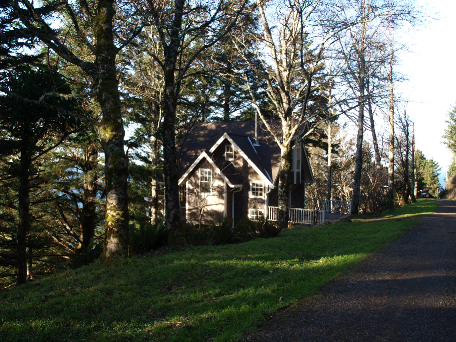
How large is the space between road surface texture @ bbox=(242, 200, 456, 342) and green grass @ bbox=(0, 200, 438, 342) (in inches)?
13.3

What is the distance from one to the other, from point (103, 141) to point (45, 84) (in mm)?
4750

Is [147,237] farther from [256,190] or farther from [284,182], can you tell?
[256,190]

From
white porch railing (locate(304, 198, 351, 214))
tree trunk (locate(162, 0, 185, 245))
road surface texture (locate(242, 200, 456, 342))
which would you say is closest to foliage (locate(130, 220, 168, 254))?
tree trunk (locate(162, 0, 185, 245))

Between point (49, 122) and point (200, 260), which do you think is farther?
point (49, 122)

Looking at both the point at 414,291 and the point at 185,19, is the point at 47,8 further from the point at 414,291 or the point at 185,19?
the point at 414,291

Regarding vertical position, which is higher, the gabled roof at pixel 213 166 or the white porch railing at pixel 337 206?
the gabled roof at pixel 213 166

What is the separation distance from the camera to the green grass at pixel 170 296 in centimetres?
461

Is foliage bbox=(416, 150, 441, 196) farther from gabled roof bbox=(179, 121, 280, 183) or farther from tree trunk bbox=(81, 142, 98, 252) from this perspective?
tree trunk bbox=(81, 142, 98, 252)

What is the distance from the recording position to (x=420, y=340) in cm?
421

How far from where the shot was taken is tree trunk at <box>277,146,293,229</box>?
16203mm

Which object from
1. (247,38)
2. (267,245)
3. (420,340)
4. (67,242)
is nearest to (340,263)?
(267,245)

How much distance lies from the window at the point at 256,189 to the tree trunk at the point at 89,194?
10231mm

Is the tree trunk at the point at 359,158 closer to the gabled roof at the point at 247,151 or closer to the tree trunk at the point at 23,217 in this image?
the gabled roof at the point at 247,151

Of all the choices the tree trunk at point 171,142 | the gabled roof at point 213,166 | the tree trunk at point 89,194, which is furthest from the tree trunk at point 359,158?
the tree trunk at point 89,194
